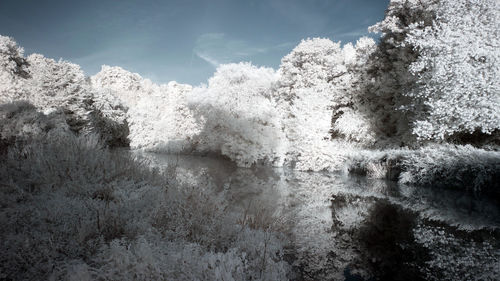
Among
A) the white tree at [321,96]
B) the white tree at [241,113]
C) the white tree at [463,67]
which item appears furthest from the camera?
the white tree at [241,113]

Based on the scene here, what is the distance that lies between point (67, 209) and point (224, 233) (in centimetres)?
275

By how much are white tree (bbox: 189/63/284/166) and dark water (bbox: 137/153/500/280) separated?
9.68 m

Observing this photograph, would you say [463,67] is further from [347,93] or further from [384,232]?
[384,232]

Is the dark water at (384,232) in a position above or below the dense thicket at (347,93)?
below

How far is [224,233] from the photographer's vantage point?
499 cm

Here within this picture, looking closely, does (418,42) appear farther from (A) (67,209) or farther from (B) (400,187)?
(A) (67,209)

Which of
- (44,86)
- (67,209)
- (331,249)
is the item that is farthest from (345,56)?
(44,86)

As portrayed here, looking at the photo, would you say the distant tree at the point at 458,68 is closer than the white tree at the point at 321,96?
Yes

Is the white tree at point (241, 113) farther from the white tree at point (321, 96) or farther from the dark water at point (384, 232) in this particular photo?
the dark water at point (384, 232)

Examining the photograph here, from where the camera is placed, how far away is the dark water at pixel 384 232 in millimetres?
4711

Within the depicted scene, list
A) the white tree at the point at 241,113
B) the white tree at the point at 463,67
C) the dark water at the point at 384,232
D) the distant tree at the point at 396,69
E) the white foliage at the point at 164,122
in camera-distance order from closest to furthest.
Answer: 1. the dark water at the point at 384,232
2. the white tree at the point at 463,67
3. the distant tree at the point at 396,69
4. the white tree at the point at 241,113
5. the white foliage at the point at 164,122

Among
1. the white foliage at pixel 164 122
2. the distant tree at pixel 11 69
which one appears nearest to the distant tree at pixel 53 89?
the distant tree at pixel 11 69

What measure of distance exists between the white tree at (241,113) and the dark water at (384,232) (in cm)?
968

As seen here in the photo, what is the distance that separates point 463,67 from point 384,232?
1124cm
